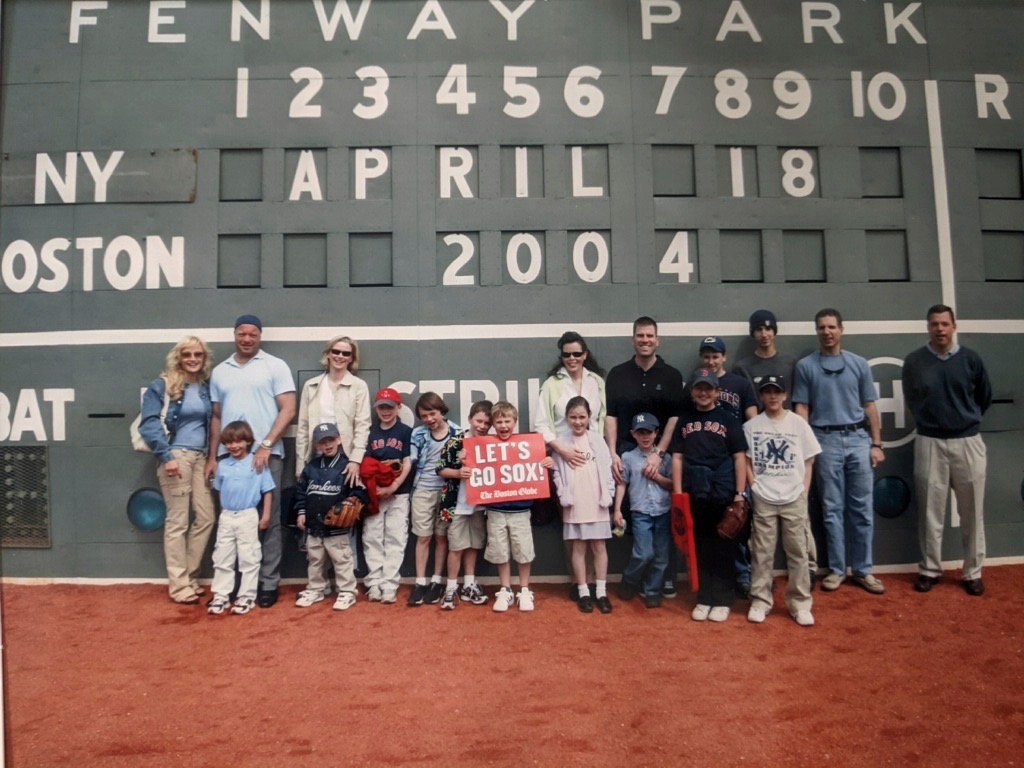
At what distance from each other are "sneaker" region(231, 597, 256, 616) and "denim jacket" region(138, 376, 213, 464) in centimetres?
107

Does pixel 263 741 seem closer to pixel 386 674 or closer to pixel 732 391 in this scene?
pixel 386 674

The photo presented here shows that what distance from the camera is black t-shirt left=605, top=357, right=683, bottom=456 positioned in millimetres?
3979

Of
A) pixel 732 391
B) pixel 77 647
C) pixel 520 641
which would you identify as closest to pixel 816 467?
pixel 732 391

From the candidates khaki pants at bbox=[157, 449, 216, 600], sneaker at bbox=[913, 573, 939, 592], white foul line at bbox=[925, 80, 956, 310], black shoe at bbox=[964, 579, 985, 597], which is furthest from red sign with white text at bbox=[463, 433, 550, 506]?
white foul line at bbox=[925, 80, 956, 310]

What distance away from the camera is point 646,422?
12.7 ft

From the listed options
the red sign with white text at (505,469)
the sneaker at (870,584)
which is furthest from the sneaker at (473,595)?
the sneaker at (870,584)

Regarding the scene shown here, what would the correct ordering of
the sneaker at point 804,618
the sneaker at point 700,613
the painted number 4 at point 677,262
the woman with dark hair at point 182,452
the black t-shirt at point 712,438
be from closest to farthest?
the sneaker at point 804,618, the sneaker at point 700,613, the black t-shirt at point 712,438, the woman with dark hair at point 182,452, the painted number 4 at point 677,262

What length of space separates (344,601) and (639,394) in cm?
239

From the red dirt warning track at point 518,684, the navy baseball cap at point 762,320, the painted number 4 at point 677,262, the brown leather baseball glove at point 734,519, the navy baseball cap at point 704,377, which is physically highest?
the painted number 4 at point 677,262

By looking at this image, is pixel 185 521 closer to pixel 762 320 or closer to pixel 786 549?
pixel 786 549

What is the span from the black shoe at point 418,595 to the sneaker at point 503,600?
0.50 meters

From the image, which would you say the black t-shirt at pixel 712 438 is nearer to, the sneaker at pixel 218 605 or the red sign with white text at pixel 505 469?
the red sign with white text at pixel 505 469

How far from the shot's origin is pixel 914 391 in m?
4.08

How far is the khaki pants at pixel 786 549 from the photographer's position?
3.53 meters
